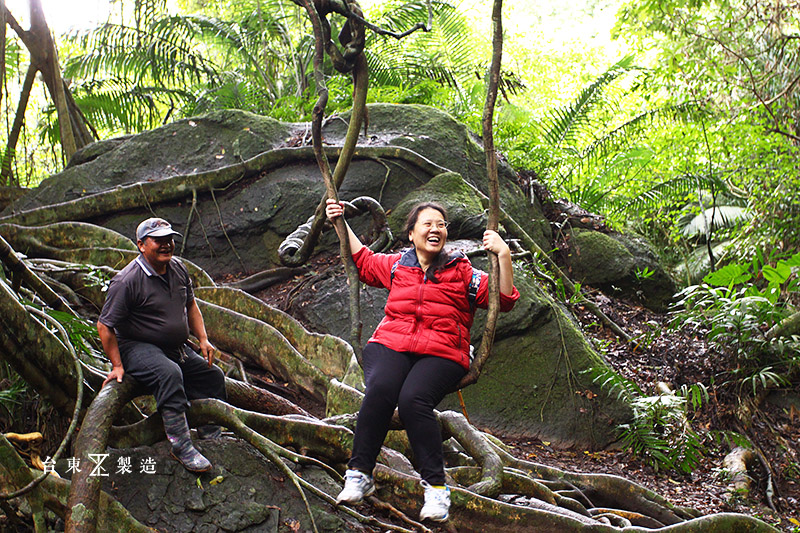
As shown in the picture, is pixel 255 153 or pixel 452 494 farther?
pixel 255 153

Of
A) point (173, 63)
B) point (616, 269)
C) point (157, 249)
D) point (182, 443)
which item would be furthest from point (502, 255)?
point (173, 63)

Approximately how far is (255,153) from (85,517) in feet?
20.0

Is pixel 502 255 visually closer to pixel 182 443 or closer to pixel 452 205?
pixel 182 443

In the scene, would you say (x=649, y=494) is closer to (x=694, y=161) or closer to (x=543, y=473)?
(x=543, y=473)

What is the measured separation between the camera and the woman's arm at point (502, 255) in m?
2.78

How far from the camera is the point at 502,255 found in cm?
286

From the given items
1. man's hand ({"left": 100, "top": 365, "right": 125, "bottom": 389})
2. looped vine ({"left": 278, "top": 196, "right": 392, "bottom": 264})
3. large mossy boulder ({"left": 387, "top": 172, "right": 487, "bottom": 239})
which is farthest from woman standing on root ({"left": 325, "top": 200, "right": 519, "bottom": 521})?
large mossy boulder ({"left": 387, "top": 172, "right": 487, "bottom": 239})

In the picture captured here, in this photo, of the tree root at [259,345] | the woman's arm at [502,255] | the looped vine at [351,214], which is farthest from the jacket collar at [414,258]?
the tree root at [259,345]

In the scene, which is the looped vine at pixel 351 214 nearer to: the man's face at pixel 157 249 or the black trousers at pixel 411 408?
the man's face at pixel 157 249

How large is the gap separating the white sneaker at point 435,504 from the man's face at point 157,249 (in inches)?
69.3

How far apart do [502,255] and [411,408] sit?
2.62 feet

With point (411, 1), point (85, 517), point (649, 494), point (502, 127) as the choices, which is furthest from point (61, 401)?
point (411, 1)

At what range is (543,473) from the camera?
4500 millimetres

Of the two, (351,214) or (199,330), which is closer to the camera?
(199,330)
